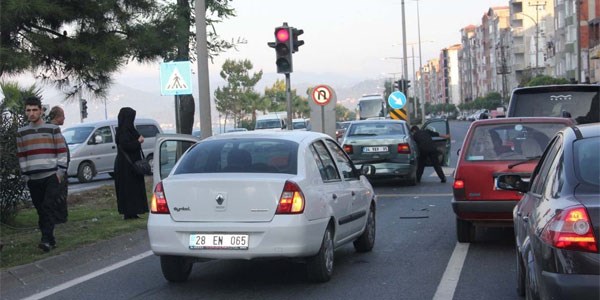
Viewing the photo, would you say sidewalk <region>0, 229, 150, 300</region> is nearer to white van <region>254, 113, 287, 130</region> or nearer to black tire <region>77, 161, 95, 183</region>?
black tire <region>77, 161, 95, 183</region>

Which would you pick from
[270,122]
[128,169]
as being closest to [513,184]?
[128,169]

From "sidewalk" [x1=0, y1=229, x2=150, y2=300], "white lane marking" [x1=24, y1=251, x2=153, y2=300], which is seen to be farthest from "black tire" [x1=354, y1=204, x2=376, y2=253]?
"sidewalk" [x1=0, y1=229, x2=150, y2=300]

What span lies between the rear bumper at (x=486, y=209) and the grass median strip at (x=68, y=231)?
4508mm

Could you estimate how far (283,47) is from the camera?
53.1 ft

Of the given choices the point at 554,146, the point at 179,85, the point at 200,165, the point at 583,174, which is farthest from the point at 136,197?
the point at 583,174

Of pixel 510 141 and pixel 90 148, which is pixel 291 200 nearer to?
pixel 510 141

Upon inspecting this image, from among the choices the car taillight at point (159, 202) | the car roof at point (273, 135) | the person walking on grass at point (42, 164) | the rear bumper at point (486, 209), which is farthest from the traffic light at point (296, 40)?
the car taillight at point (159, 202)

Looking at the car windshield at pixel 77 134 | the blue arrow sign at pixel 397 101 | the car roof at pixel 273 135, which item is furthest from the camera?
the blue arrow sign at pixel 397 101

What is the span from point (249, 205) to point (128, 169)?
5.34 meters

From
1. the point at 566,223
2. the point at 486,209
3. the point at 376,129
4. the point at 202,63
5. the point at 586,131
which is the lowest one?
the point at 486,209

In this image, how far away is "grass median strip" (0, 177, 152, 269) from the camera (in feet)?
30.1

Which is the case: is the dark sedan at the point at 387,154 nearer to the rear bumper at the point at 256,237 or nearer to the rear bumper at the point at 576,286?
the rear bumper at the point at 256,237

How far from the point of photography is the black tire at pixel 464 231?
995 centimetres

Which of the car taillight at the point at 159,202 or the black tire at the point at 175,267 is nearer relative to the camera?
the car taillight at the point at 159,202
